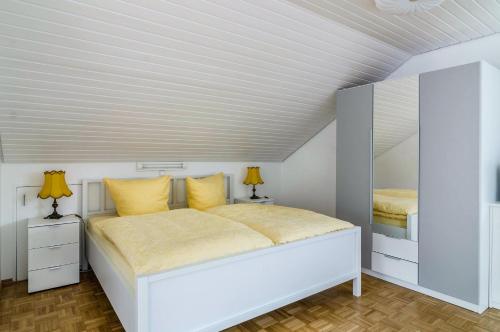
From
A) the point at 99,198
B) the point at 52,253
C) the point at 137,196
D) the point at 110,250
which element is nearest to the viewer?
the point at 110,250

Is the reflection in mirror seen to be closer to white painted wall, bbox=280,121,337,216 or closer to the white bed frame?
the white bed frame

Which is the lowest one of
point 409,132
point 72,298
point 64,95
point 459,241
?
point 72,298

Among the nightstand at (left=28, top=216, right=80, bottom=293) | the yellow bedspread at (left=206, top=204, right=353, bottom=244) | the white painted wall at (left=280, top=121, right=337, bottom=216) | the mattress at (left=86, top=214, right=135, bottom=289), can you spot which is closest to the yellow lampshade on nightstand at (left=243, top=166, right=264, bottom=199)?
the white painted wall at (left=280, top=121, right=337, bottom=216)

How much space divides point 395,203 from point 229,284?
5.74 ft

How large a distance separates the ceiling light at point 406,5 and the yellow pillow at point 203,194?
7.99 feet

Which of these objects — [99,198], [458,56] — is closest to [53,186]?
[99,198]

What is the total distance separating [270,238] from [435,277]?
146cm

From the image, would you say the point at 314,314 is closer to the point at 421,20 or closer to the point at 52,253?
the point at 52,253

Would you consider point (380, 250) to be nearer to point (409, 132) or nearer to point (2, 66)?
point (409, 132)

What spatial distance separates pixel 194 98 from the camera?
116 inches

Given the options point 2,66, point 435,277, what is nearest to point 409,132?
point 435,277

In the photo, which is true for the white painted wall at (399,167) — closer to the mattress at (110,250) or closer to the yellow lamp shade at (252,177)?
the yellow lamp shade at (252,177)

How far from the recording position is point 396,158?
9.23 feet

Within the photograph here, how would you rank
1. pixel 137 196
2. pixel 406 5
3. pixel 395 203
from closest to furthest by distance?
1. pixel 406 5
2. pixel 395 203
3. pixel 137 196
